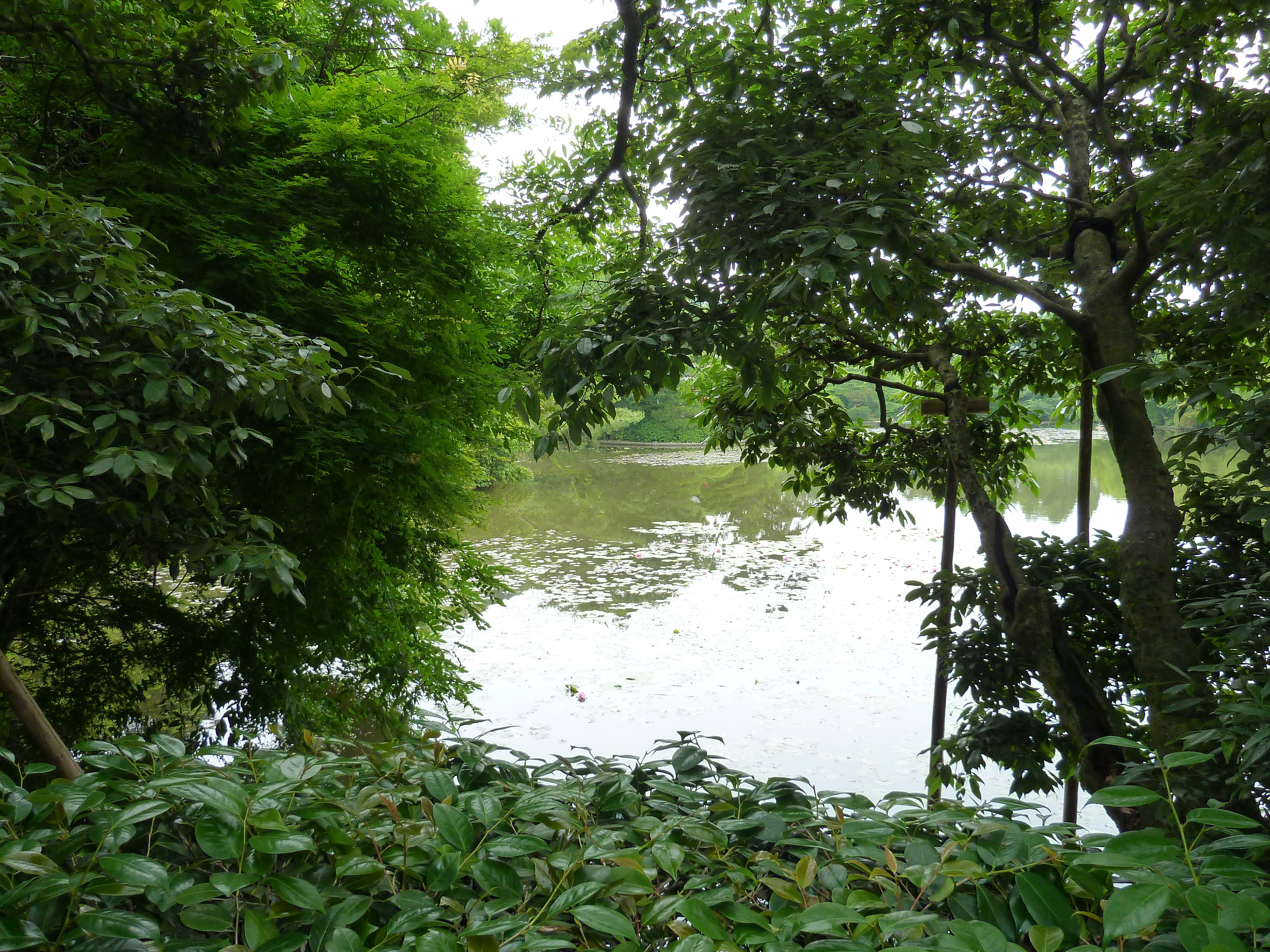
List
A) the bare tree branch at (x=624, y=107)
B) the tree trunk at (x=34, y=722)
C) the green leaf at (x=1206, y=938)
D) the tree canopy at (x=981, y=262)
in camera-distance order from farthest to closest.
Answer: the bare tree branch at (x=624, y=107) < the tree canopy at (x=981, y=262) < the tree trunk at (x=34, y=722) < the green leaf at (x=1206, y=938)

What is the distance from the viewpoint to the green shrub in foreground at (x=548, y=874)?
0.75 metres

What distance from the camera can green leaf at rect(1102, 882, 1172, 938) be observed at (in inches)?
26.2

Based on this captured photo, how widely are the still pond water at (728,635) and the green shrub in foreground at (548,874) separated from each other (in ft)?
2.60

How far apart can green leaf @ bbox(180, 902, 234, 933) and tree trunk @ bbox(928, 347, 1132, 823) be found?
8.11ft

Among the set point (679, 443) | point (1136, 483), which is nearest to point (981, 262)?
point (1136, 483)

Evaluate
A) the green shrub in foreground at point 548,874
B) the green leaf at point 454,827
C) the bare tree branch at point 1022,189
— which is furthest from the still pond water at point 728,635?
the bare tree branch at point 1022,189

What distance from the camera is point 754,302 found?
1.81 meters

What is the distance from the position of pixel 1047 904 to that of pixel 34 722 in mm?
1765

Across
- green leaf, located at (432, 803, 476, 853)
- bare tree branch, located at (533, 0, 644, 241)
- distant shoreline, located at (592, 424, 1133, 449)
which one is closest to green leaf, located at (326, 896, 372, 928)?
green leaf, located at (432, 803, 476, 853)

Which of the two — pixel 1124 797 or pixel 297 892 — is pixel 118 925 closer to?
pixel 297 892

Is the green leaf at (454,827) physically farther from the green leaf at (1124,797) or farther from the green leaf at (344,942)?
the green leaf at (1124,797)

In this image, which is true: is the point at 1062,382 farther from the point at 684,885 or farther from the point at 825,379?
the point at 684,885

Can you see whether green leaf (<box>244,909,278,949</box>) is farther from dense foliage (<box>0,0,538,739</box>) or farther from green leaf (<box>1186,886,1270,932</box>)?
dense foliage (<box>0,0,538,739</box>)

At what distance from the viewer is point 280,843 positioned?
83 centimetres
